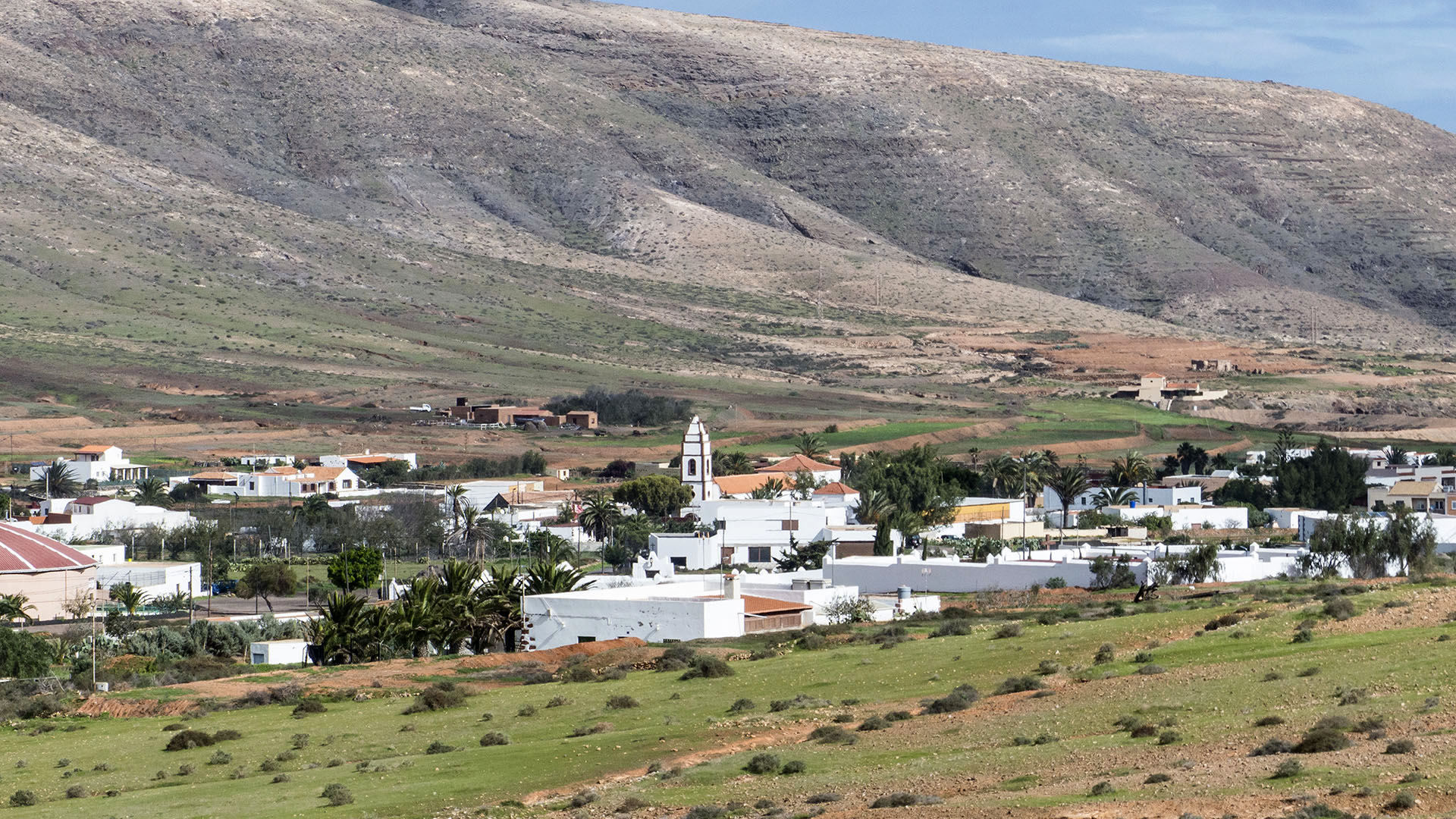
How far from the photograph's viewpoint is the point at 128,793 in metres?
26.0

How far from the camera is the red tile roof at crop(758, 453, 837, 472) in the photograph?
8462 cm

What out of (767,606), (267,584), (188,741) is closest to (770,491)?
(267,584)

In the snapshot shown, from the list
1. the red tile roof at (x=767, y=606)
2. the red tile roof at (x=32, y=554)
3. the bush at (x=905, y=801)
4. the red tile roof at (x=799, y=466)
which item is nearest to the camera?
the bush at (x=905, y=801)

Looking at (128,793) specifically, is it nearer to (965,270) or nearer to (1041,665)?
(1041,665)

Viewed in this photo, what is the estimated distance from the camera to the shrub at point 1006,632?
3394cm

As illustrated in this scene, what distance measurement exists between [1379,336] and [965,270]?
3970 centimetres

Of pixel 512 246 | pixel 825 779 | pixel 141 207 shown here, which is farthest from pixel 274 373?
pixel 825 779

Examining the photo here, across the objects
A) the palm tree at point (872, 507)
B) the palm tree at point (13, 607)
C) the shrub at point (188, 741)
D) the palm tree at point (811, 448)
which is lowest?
the shrub at point (188, 741)

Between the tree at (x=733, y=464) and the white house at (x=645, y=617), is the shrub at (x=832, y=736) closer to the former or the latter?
the white house at (x=645, y=617)

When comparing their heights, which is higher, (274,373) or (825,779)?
(274,373)

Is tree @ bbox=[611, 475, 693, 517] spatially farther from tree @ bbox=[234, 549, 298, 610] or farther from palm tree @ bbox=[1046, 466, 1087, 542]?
tree @ bbox=[234, 549, 298, 610]

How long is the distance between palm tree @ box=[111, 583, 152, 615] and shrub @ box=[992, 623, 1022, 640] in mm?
27915

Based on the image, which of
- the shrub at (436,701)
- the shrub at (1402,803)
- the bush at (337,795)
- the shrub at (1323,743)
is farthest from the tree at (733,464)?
the shrub at (1402,803)

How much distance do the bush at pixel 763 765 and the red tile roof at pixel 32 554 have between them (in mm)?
34898
